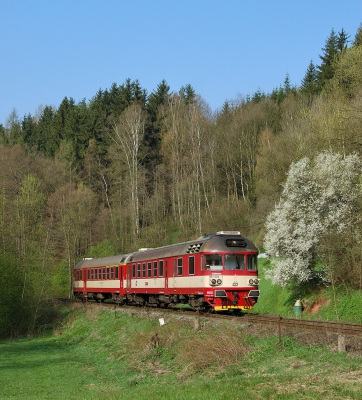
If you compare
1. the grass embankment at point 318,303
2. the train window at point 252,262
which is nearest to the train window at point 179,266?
the train window at point 252,262

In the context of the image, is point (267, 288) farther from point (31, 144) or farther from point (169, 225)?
point (31, 144)

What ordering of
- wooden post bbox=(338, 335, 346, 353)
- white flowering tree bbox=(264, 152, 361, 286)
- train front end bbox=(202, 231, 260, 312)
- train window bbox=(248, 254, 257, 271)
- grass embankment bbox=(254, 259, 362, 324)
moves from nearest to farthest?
wooden post bbox=(338, 335, 346, 353) → train front end bbox=(202, 231, 260, 312) → train window bbox=(248, 254, 257, 271) → grass embankment bbox=(254, 259, 362, 324) → white flowering tree bbox=(264, 152, 361, 286)

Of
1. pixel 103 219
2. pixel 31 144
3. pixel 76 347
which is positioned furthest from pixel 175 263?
pixel 31 144

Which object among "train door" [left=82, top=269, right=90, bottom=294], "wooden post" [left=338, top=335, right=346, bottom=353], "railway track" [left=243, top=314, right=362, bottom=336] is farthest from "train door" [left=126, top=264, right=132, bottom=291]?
"wooden post" [left=338, top=335, right=346, bottom=353]

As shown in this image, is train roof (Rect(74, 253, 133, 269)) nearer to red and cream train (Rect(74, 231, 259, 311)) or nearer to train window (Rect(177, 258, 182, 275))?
red and cream train (Rect(74, 231, 259, 311))

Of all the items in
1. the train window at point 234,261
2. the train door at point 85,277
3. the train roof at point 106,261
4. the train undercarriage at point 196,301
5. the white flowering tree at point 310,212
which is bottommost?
the train undercarriage at point 196,301

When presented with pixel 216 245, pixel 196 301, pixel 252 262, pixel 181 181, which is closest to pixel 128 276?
pixel 196 301

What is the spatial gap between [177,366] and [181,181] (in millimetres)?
52150

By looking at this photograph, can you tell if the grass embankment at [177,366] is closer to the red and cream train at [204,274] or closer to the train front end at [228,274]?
the red and cream train at [204,274]

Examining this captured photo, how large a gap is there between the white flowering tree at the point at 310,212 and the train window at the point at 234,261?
8352mm

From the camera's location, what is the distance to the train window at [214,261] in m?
23.0

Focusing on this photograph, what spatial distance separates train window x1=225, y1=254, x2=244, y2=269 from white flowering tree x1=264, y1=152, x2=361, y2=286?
8352mm

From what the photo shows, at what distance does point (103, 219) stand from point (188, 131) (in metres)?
14.4

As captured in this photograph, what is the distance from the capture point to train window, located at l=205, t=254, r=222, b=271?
23.0 m
